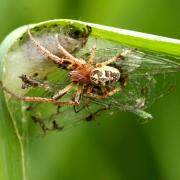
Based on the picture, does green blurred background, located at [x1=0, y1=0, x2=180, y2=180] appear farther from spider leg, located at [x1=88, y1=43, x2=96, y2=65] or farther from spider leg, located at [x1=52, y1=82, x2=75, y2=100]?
spider leg, located at [x1=88, y1=43, x2=96, y2=65]

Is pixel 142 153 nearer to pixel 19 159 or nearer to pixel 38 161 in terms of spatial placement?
pixel 38 161

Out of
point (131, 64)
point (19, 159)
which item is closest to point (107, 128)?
point (131, 64)

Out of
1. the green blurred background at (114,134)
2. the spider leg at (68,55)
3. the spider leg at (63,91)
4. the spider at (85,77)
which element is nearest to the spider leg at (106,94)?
the spider at (85,77)

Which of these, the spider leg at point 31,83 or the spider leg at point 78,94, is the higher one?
the spider leg at point 31,83

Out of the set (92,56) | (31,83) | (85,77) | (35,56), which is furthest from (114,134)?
(35,56)

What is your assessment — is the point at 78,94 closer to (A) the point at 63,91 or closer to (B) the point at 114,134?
(A) the point at 63,91

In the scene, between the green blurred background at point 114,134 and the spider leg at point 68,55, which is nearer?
the spider leg at point 68,55

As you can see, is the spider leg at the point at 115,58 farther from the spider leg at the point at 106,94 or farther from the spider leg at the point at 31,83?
the spider leg at the point at 31,83
